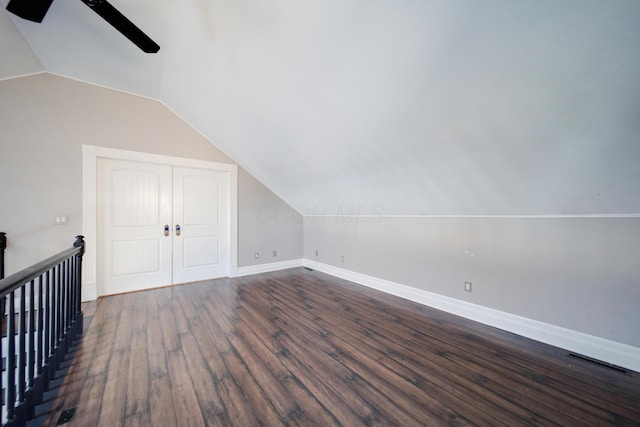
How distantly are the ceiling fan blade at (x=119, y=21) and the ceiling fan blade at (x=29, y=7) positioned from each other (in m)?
0.30

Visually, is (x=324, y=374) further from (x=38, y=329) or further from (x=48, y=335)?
(x=48, y=335)

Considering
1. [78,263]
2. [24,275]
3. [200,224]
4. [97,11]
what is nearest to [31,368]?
[24,275]

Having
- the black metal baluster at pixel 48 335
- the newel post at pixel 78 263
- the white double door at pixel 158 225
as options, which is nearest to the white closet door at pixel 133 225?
the white double door at pixel 158 225

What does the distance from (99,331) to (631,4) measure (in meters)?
4.35

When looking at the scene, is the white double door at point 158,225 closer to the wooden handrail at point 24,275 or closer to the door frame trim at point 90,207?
the door frame trim at point 90,207

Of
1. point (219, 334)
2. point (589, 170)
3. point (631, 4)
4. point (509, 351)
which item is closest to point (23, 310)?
point (219, 334)

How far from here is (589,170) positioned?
1.71m

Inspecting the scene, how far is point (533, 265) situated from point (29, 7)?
4.51 meters

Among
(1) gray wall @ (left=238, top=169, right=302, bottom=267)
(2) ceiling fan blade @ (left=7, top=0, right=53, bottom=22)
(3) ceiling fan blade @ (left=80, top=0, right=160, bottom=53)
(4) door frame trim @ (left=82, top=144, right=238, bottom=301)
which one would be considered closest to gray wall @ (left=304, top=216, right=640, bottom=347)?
(1) gray wall @ (left=238, top=169, right=302, bottom=267)

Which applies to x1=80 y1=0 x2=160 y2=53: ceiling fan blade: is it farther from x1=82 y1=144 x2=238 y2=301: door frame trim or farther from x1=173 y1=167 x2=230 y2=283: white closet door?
x1=173 y1=167 x2=230 y2=283: white closet door

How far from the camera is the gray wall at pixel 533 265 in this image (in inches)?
78.0

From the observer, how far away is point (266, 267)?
→ 481 cm

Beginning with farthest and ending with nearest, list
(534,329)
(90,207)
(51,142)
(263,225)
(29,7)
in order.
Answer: (263,225), (90,207), (51,142), (534,329), (29,7)

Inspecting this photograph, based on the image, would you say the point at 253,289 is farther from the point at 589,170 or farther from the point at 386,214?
the point at 589,170
